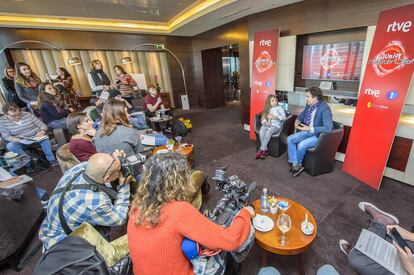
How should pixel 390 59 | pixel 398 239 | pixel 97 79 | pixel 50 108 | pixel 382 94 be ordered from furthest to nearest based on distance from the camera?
pixel 97 79, pixel 50 108, pixel 382 94, pixel 390 59, pixel 398 239

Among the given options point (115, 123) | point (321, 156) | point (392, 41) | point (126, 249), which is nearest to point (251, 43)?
point (392, 41)

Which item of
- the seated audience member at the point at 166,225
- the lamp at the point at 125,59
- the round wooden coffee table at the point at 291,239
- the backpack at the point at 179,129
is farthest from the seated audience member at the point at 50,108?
the round wooden coffee table at the point at 291,239

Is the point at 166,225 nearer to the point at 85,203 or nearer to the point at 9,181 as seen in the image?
the point at 85,203

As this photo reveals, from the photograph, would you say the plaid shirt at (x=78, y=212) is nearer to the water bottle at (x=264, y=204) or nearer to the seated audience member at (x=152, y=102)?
the water bottle at (x=264, y=204)

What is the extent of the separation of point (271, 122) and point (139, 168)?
2.33m

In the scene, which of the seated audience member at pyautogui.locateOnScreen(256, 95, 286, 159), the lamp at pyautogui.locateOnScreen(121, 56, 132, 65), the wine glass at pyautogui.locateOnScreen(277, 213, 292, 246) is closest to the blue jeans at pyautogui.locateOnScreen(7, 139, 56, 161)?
the lamp at pyautogui.locateOnScreen(121, 56, 132, 65)

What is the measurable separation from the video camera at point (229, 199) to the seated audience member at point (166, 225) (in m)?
0.26

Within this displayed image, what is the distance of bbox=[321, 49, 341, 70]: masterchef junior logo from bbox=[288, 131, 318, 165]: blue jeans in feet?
4.49

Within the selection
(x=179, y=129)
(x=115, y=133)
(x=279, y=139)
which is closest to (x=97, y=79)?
(x=179, y=129)

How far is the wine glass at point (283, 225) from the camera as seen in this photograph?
139 cm

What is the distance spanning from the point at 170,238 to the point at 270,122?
9.25 ft

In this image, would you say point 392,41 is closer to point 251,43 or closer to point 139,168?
point 251,43

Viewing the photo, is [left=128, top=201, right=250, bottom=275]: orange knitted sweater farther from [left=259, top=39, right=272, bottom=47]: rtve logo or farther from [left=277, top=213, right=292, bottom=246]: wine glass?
[left=259, top=39, right=272, bottom=47]: rtve logo

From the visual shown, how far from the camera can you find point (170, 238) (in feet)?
2.97
